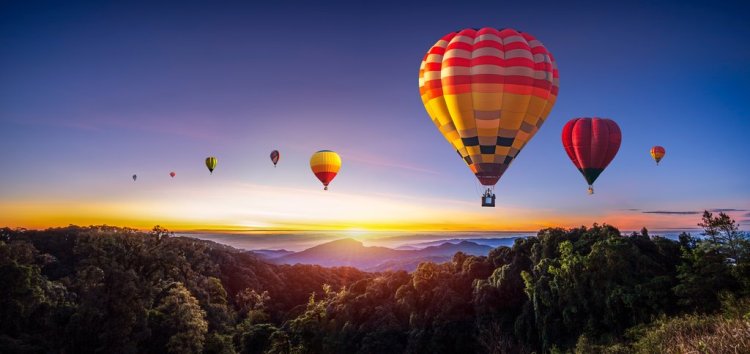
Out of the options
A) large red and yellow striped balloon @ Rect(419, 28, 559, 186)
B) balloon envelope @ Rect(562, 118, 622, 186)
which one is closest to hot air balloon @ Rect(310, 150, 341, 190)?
large red and yellow striped balloon @ Rect(419, 28, 559, 186)

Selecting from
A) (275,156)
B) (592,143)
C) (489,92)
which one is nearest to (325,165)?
(275,156)

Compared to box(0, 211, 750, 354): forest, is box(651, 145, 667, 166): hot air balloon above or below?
above

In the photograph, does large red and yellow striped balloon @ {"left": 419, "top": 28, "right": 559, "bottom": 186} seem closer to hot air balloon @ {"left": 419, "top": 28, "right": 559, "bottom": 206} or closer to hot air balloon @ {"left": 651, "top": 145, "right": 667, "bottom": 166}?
hot air balloon @ {"left": 419, "top": 28, "right": 559, "bottom": 206}

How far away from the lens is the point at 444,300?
4088cm

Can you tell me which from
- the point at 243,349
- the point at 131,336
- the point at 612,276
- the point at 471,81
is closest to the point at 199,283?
the point at 243,349

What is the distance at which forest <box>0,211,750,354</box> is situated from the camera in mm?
25703

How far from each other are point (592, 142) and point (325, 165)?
28.2 metres

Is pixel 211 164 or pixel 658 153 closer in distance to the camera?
pixel 658 153

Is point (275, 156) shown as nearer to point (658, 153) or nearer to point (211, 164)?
point (211, 164)

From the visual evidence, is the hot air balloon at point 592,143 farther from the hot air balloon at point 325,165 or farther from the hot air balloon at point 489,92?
the hot air balloon at point 325,165

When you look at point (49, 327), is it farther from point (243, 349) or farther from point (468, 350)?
point (468, 350)

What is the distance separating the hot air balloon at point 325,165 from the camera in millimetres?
52469

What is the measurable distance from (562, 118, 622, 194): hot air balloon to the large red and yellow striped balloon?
662 centimetres

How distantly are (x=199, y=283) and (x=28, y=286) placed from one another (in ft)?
46.9
